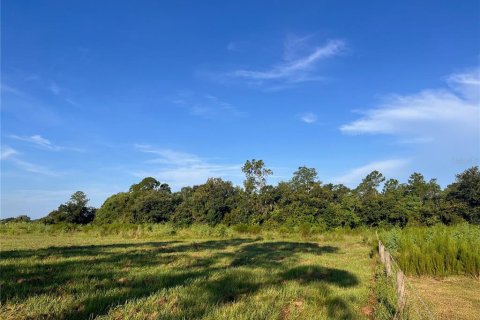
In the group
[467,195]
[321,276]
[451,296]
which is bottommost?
[451,296]

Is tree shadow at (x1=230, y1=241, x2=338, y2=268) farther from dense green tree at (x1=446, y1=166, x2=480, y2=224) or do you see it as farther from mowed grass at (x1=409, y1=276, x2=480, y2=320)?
dense green tree at (x1=446, y1=166, x2=480, y2=224)

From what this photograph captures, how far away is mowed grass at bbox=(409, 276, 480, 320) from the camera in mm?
8138

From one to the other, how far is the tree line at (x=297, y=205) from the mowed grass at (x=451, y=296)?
124 feet

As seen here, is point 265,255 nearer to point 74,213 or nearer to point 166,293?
point 166,293

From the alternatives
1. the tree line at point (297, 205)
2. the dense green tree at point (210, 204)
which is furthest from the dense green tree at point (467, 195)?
the dense green tree at point (210, 204)

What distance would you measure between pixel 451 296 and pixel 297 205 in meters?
46.7

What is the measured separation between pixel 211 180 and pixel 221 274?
61.8 metres

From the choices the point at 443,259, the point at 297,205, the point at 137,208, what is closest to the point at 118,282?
the point at 443,259

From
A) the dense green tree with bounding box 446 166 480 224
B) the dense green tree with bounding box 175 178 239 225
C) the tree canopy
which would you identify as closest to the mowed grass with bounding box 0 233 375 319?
the tree canopy

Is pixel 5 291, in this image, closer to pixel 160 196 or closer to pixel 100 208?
pixel 160 196

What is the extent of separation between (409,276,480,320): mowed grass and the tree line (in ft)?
124

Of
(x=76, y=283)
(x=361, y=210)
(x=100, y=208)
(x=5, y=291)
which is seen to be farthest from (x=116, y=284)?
(x=100, y=208)

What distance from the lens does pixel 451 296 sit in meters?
9.98

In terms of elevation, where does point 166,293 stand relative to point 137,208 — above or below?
below
